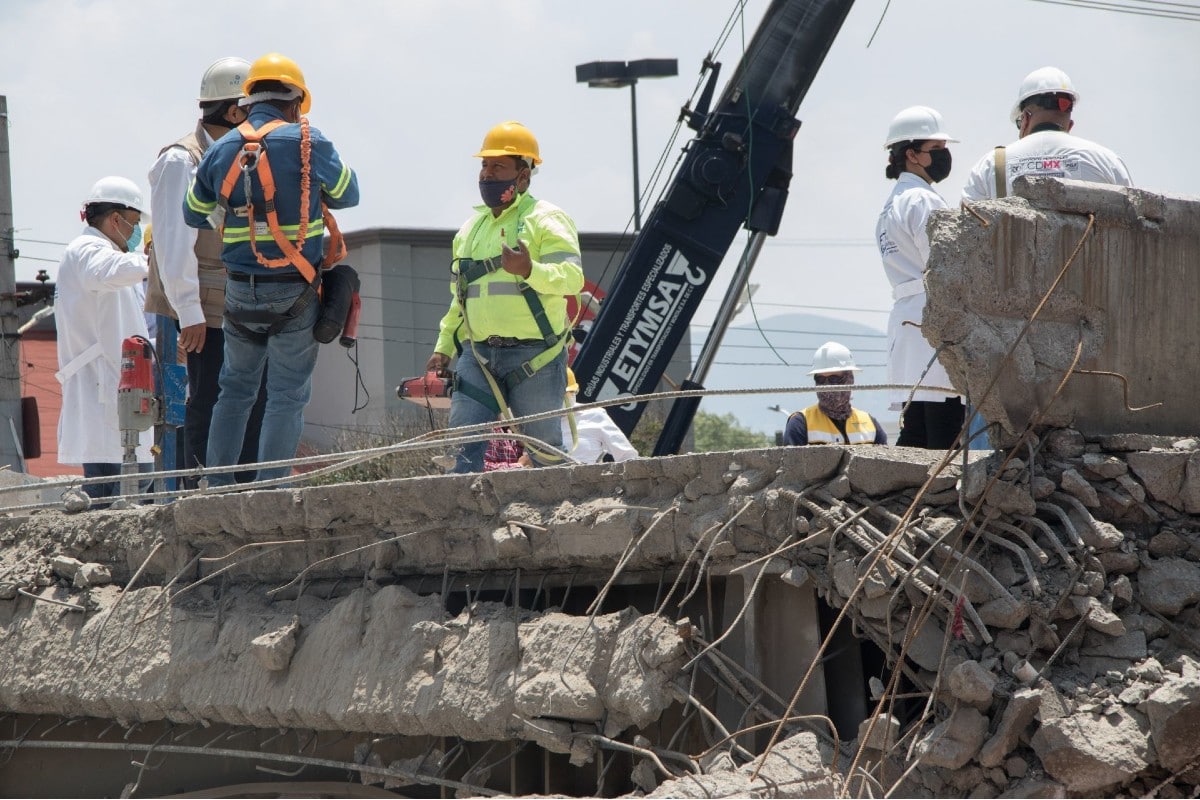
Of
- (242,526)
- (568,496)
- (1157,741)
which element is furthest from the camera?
(242,526)

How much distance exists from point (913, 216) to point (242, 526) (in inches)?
119

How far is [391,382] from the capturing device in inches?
917

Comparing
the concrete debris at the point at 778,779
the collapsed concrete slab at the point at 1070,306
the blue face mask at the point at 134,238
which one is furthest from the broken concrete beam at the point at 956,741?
the blue face mask at the point at 134,238

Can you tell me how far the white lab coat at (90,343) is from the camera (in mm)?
7391

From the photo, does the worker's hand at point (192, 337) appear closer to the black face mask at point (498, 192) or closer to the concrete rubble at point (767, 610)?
→ the concrete rubble at point (767, 610)

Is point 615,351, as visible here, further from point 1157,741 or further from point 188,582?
point 1157,741

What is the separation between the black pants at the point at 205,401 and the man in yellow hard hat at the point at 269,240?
0.90 feet

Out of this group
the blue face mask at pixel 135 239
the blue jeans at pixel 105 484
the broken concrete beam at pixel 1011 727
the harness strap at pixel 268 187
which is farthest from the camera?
the blue face mask at pixel 135 239

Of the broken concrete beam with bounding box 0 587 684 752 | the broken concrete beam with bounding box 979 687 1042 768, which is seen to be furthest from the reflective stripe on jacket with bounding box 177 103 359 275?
the broken concrete beam with bounding box 979 687 1042 768

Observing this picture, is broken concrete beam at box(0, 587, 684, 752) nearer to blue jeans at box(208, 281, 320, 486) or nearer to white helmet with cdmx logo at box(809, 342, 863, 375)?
blue jeans at box(208, 281, 320, 486)

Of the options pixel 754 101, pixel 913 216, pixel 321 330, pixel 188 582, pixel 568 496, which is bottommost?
pixel 188 582

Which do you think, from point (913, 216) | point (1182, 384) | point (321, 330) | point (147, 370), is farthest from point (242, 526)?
point (1182, 384)

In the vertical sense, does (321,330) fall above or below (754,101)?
below

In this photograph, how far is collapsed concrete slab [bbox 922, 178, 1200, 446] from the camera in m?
4.34
